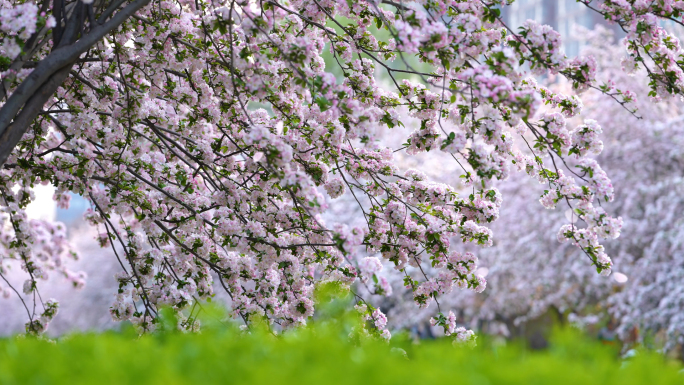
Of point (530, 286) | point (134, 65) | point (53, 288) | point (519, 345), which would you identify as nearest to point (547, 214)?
point (530, 286)

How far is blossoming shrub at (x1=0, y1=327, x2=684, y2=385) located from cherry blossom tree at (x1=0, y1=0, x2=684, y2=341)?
201cm

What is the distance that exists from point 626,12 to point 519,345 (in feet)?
9.47

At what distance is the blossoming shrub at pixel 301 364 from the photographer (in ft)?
5.19

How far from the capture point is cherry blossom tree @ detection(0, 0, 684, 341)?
13.7 feet

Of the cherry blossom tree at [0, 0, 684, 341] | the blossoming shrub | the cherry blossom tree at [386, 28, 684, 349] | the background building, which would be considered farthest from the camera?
the background building

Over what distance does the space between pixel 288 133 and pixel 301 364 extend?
3.43m

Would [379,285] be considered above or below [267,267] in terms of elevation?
below

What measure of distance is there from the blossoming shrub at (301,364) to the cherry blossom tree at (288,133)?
2013mm

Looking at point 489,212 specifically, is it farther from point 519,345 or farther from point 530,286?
point 530,286

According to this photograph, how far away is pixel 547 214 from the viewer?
1382 cm

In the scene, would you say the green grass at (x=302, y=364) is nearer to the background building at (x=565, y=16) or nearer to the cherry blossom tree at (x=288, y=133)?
the cherry blossom tree at (x=288, y=133)

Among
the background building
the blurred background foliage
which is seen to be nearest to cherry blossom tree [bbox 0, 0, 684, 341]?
the blurred background foliage

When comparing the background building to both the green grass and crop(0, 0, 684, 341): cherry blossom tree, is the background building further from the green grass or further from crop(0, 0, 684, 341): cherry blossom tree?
the green grass

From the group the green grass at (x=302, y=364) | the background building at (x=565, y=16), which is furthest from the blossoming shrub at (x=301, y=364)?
the background building at (x=565, y=16)
